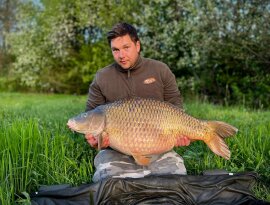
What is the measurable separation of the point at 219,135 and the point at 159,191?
548mm

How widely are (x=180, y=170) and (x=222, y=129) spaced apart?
41 centimetres

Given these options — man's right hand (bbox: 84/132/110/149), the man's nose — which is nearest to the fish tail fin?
man's right hand (bbox: 84/132/110/149)

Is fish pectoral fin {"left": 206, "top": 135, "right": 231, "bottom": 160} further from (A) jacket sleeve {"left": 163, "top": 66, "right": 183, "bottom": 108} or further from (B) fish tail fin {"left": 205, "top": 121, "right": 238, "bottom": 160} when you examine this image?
(A) jacket sleeve {"left": 163, "top": 66, "right": 183, "bottom": 108}

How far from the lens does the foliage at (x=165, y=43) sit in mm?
9750

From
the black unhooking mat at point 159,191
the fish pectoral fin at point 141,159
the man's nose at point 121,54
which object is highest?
the man's nose at point 121,54

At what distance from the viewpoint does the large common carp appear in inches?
114

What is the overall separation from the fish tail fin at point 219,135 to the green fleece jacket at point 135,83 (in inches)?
21.6

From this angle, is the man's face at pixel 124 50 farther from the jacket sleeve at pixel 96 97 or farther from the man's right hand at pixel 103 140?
the man's right hand at pixel 103 140

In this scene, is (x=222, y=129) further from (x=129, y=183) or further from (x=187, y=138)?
(x=129, y=183)

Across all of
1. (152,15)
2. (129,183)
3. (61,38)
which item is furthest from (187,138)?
A: (61,38)

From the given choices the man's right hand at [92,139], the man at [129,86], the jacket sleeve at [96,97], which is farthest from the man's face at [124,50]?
the man's right hand at [92,139]

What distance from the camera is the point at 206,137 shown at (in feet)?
9.84

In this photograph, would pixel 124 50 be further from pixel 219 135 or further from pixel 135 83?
pixel 219 135

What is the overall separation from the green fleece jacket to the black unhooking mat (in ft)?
2.46
